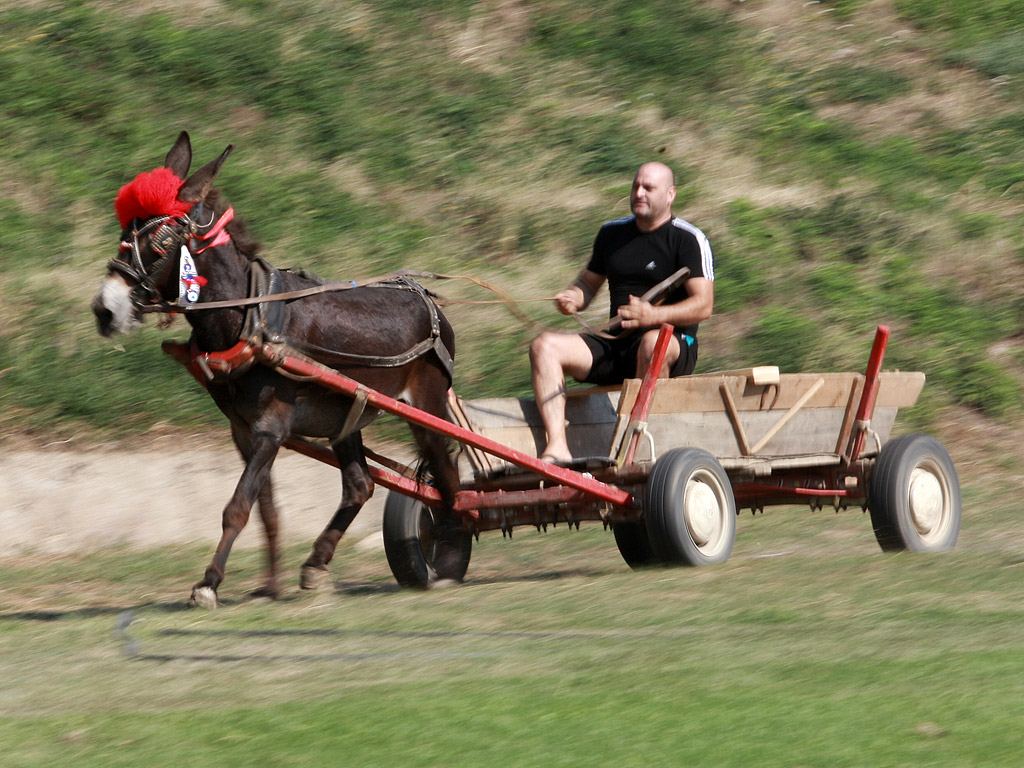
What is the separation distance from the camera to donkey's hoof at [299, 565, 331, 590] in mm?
7620

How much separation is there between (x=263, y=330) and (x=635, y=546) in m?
2.85

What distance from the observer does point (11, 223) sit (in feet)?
48.3

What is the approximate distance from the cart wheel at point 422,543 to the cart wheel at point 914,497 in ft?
7.62

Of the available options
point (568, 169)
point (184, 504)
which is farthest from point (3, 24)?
point (184, 504)

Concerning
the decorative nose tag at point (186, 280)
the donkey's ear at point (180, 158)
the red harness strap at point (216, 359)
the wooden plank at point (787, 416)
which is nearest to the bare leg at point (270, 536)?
the red harness strap at point (216, 359)

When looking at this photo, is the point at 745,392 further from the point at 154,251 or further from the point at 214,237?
the point at 154,251

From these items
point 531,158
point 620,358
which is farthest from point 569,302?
point 531,158

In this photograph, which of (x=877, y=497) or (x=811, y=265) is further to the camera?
(x=811, y=265)

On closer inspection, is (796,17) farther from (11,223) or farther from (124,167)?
(11,223)

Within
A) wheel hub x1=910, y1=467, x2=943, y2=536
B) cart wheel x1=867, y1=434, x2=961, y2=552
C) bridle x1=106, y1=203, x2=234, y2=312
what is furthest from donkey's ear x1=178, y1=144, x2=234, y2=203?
wheel hub x1=910, y1=467, x2=943, y2=536

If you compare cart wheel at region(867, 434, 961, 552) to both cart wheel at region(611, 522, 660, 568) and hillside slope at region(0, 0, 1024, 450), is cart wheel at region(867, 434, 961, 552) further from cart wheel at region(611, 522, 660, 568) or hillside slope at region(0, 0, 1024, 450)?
hillside slope at region(0, 0, 1024, 450)

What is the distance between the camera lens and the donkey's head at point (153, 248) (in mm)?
6938

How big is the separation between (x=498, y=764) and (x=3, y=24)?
16052mm

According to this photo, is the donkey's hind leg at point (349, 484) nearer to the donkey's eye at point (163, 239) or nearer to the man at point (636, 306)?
the man at point (636, 306)
